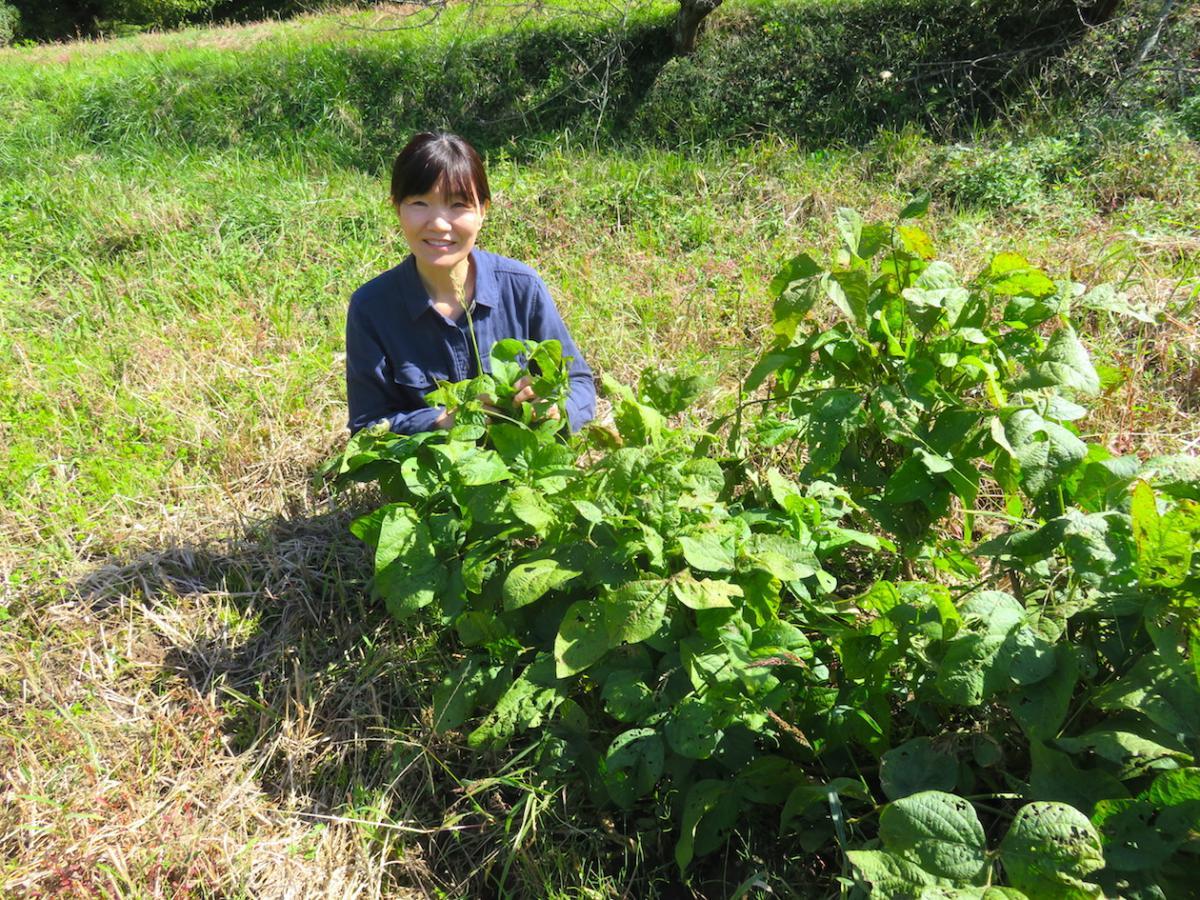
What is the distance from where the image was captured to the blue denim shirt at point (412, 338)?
2449mm

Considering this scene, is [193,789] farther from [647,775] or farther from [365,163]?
[365,163]

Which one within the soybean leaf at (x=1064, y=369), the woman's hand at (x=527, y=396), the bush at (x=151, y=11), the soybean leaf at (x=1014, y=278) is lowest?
the woman's hand at (x=527, y=396)

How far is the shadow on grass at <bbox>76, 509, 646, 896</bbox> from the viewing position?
1.82 meters

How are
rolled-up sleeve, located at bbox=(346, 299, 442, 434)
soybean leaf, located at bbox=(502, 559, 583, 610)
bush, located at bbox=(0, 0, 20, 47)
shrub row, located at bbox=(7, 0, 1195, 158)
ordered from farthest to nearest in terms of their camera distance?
bush, located at bbox=(0, 0, 20, 47) < shrub row, located at bbox=(7, 0, 1195, 158) < rolled-up sleeve, located at bbox=(346, 299, 442, 434) < soybean leaf, located at bbox=(502, 559, 583, 610)

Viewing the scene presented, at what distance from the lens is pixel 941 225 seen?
4391mm

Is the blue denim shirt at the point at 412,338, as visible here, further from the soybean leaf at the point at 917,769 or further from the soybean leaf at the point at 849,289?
the soybean leaf at the point at 917,769

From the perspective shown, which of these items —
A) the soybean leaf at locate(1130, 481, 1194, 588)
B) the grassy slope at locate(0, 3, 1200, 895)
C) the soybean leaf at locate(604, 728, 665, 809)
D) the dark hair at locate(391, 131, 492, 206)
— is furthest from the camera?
the dark hair at locate(391, 131, 492, 206)

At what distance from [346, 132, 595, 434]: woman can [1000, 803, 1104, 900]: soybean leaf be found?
1485 mm

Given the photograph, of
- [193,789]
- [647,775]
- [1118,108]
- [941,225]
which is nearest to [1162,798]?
[647,775]

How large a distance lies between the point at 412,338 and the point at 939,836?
190 centimetres

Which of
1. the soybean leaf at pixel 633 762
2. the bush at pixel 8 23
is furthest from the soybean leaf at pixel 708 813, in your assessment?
the bush at pixel 8 23

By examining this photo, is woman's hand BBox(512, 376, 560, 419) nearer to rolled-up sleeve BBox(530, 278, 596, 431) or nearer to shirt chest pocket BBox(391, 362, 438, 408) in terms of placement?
rolled-up sleeve BBox(530, 278, 596, 431)

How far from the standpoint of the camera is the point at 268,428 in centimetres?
329

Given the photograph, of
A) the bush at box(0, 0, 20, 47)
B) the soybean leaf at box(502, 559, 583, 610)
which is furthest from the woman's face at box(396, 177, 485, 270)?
the bush at box(0, 0, 20, 47)
